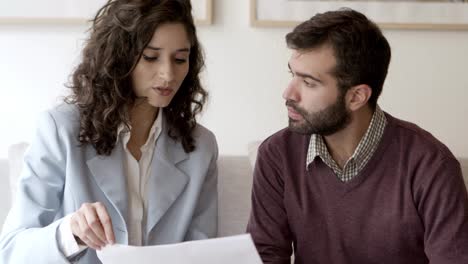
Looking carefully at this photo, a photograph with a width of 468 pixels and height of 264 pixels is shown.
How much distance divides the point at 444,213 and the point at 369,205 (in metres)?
0.17

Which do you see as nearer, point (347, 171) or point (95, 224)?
point (95, 224)

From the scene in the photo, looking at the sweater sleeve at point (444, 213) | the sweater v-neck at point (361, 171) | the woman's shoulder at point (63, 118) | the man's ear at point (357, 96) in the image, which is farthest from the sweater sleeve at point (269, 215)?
the woman's shoulder at point (63, 118)

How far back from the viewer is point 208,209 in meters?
1.76

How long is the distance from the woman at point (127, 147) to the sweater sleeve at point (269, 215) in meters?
0.17

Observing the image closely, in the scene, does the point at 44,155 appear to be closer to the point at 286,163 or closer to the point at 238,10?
the point at 286,163

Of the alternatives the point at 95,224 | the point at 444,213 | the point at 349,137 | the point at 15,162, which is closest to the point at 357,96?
the point at 349,137

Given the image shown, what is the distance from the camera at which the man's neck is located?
1.59 m

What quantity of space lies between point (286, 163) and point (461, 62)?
0.99m

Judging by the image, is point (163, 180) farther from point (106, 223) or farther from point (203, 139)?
point (106, 223)

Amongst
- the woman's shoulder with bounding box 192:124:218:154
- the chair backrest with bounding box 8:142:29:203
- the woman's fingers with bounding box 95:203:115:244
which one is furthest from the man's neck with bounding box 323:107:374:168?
the chair backrest with bounding box 8:142:29:203

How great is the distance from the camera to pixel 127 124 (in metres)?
1.66

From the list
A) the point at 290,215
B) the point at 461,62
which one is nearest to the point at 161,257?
the point at 290,215

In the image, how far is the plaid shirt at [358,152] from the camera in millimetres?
1538

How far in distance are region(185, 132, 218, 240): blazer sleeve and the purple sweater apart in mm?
150
